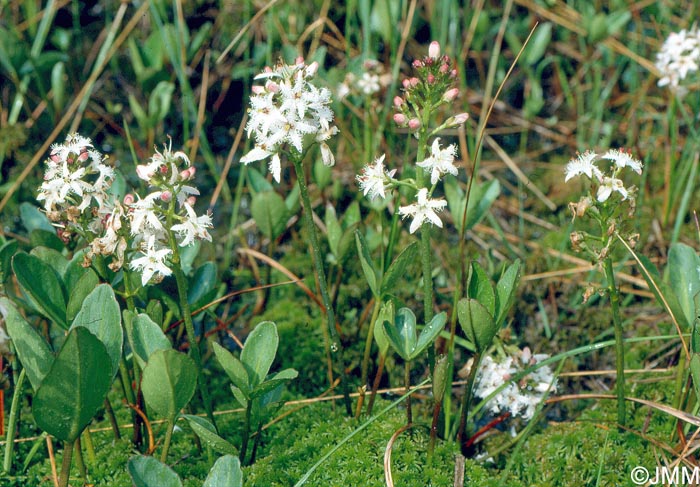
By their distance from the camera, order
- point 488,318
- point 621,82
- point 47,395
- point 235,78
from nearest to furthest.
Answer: point 47,395, point 488,318, point 235,78, point 621,82

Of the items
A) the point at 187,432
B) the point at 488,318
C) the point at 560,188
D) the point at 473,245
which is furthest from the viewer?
the point at 560,188

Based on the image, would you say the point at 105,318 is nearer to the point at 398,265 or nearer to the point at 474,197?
the point at 398,265

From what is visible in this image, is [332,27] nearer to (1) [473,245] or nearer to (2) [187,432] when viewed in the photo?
(1) [473,245]

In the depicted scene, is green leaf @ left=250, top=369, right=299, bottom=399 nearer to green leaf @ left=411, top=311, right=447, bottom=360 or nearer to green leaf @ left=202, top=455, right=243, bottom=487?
green leaf @ left=202, top=455, right=243, bottom=487

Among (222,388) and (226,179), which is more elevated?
(226,179)

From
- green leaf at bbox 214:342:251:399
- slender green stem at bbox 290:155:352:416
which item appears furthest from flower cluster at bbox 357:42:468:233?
green leaf at bbox 214:342:251:399

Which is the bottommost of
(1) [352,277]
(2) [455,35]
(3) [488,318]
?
(1) [352,277]

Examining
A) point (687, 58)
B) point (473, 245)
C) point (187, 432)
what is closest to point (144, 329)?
point (187, 432)
